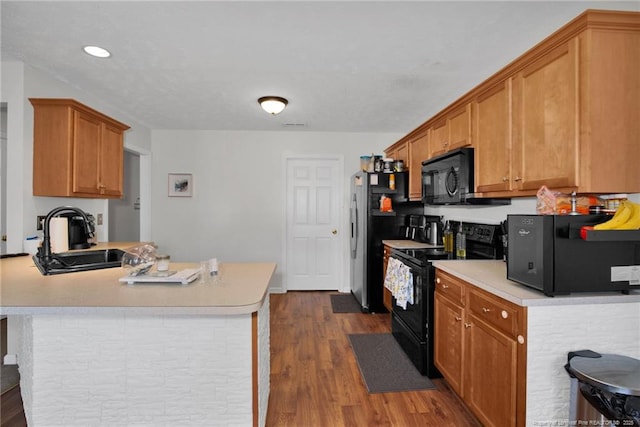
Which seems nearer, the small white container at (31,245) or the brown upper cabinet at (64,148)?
the small white container at (31,245)

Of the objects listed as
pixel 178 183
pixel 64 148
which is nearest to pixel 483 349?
pixel 64 148

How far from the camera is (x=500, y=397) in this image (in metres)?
1.56

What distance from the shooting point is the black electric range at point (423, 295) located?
235cm

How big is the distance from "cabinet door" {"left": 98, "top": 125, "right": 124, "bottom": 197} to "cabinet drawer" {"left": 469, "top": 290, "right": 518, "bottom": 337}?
10.9ft

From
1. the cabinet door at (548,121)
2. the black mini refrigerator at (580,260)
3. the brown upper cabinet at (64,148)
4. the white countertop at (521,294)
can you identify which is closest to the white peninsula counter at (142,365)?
the white countertop at (521,294)

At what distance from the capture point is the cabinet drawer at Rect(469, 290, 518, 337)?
1.49 metres

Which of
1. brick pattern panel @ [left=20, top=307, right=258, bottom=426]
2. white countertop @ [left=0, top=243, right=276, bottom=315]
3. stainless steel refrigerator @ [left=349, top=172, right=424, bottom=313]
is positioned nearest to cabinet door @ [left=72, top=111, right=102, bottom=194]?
white countertop @ [left=0, top=243, right=276, bottom=315]

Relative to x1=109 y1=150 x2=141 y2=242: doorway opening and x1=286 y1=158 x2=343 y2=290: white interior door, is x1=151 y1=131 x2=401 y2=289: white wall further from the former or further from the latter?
x1=109 y1=150 x2=141 y2=242: doorway opening

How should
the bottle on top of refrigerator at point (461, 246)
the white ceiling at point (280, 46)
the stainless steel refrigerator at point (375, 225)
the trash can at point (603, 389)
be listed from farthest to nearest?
the stainless steel refrigerator at point (375, 225) → the bottle on top of refrigerator at point (461, 246) → the white ceiling at point (280, 46) → the trash can at point (603, 389)

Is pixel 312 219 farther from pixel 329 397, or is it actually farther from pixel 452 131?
pixel 329 397

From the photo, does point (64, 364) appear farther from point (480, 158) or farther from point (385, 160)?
point (385, 160)

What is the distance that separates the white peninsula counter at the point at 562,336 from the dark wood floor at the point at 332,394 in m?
0.59

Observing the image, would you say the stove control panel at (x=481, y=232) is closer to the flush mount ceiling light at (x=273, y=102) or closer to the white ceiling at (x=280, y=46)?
the white ceiling at (x=280, y=46)

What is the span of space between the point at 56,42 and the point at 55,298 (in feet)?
6.13
